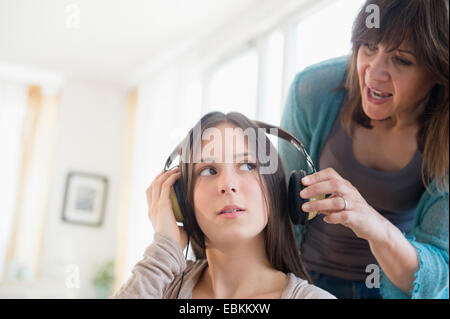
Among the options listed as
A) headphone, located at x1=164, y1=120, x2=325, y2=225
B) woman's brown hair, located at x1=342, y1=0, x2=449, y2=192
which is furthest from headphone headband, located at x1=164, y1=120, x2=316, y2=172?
woman's brown hair, located at x1=342, y1=0, x2=449, y2=192

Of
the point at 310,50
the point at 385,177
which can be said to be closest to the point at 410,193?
the point at 385,177

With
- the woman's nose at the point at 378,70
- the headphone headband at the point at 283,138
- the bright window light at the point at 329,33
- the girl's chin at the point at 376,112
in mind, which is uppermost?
the bright window light at the point at 329,33

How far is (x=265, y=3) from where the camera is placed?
69cm

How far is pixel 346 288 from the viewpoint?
2.42 feet

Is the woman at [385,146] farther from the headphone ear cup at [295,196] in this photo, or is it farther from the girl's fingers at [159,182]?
the girl's fingers at [159,182]

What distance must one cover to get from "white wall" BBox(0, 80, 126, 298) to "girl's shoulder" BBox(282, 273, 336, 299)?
0.75 feet

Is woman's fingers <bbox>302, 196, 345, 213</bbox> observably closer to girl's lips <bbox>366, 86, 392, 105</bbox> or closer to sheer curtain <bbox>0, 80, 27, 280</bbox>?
girl's lips <bbox>366, 86, 392, 105</bbox>

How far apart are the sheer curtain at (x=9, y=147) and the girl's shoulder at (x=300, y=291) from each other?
1.16 feet

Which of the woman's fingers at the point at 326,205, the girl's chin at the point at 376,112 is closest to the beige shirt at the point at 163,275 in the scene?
the woman's fingers at the point at 326,205

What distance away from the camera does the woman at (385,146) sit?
0.69m

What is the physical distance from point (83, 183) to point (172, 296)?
18 cm

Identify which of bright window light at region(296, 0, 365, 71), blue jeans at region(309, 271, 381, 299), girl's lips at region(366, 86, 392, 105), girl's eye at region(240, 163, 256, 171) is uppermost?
bright window light at region(296, 0, 365, 71)

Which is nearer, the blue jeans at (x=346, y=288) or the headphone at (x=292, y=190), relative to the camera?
the headphone at (x=292, y=190)

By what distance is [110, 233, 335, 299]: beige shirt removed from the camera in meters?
0.56
